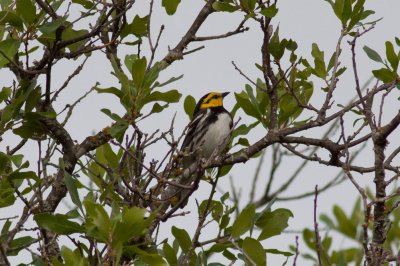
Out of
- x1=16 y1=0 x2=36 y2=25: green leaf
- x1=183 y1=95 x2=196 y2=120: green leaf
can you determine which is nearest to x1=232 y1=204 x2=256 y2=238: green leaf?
x1=16 y1=0 x2=36 y2=25: green leaf

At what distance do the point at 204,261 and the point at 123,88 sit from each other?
0.89 meters

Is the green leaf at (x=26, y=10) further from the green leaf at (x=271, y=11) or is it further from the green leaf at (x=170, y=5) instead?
the green leaf at (x=271, y=11)

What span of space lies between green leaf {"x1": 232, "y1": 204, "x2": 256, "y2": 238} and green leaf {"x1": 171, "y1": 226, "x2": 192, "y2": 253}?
212mm

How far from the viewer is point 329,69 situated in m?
4.64

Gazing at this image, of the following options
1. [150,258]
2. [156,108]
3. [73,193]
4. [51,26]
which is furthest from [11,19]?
[150,258]

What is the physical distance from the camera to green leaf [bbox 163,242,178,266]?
12.9 feet

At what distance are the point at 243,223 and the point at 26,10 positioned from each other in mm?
1370

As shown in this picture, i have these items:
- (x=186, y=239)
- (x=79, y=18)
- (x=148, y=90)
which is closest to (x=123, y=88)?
(x=148, y=90)

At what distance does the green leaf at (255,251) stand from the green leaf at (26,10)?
1433 millimetres

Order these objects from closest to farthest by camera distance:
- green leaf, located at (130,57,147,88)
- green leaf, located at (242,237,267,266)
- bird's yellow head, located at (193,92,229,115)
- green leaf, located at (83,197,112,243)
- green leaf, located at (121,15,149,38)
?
1. green leaf, located at (83,197,112,243)
2. green leaf, located at (242,237,267,266)
3. green leaf, located at (130,57,147,88)
4. green leaf, located at (121,15,149,38)
5. bird's yellow head, located at (193,92,229,115)

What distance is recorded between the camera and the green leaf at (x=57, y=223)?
3.65m

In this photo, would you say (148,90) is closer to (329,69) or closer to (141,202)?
(141,202)

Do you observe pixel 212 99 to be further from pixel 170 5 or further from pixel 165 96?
pixel 165 96

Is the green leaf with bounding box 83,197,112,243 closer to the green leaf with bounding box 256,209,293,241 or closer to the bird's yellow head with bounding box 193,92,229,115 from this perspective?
the green leaf with bounding box 256,209,293,241
